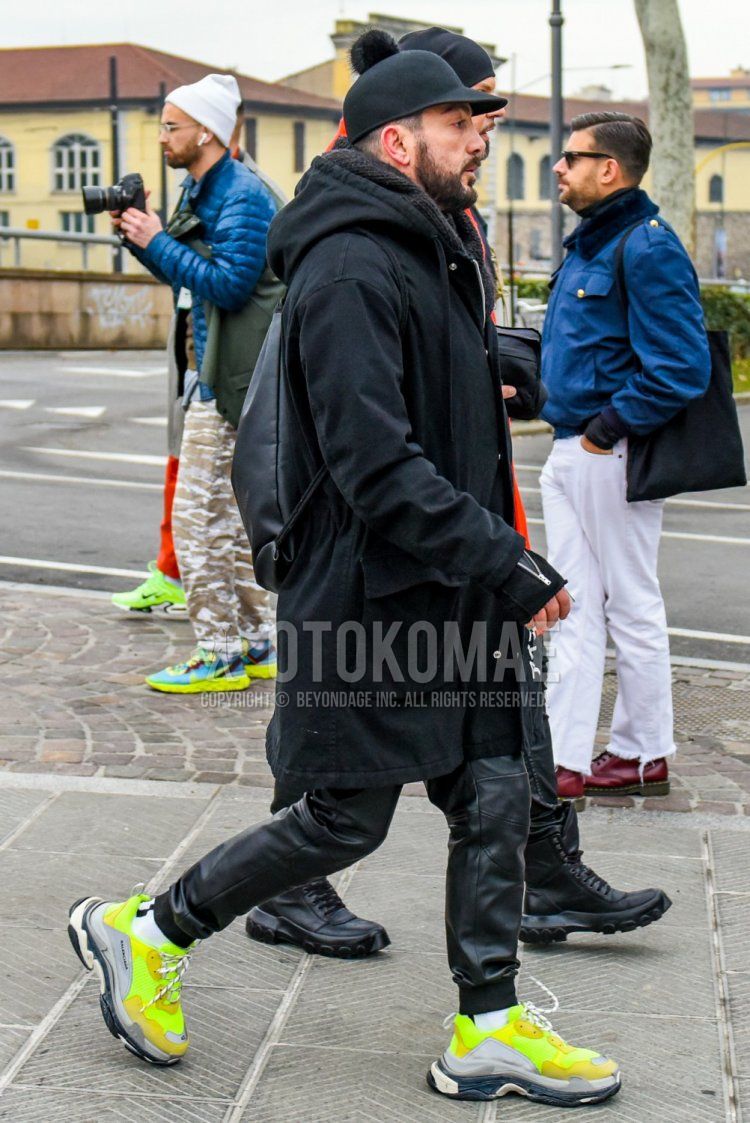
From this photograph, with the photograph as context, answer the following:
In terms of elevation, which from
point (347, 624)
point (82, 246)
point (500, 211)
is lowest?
point (347, 624)

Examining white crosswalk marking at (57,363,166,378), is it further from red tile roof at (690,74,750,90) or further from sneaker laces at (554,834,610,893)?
red tile roof at (690,74,750,90)

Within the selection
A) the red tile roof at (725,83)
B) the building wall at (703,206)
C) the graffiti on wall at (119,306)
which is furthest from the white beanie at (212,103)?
the red tile roof at (725,83)

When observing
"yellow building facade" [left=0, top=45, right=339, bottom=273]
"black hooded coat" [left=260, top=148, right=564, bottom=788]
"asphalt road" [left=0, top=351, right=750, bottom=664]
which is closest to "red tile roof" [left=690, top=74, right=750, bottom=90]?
"yellow building facade" [left=0, top=45, right=339, bottom=273]

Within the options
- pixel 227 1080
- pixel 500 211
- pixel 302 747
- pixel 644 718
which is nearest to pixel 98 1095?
pixel 227 1080

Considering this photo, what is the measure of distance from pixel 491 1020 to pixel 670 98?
67.4 feet

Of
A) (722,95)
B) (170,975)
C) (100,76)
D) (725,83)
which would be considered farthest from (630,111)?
(170,975)

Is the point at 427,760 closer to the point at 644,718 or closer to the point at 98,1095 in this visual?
the point at 98,1095

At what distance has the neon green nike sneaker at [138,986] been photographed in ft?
10.6

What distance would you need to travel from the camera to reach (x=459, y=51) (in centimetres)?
383

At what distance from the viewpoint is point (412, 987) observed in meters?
3.64

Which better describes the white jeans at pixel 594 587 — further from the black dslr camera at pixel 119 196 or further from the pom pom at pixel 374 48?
the black dslr camera at pixel 119 196

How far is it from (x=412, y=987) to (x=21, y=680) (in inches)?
122

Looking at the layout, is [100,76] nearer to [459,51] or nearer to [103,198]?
[103,198]

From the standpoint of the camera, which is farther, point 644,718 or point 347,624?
point 644,718
